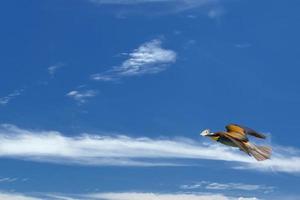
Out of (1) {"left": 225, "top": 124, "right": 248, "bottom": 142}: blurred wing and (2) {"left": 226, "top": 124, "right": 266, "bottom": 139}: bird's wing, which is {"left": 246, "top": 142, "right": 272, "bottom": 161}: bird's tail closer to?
(1) {"left": 225, "top": 124, "right": 248, "bottom": 142}: blurred wing

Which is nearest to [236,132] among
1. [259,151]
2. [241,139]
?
[241,139]

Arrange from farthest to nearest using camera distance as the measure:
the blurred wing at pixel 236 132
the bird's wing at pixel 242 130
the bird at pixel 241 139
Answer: the bird's wing at pixel 242 130, the blurred wing at pixel 236 132, the bird at pixel 241 139

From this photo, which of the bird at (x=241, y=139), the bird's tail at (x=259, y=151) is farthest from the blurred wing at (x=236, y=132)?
the bird's tail at (x=259, y=151)

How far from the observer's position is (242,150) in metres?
43.5

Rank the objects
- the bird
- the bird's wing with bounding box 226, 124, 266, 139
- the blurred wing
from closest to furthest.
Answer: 1. the bird
2. the blurred wing
3. the bird's wing with bounding box 226, 124, 266, 139

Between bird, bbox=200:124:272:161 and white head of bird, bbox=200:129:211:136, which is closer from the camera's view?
bird, bbox=200:124:272:161

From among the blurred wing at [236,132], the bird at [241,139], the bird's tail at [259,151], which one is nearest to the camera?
the bird's tail at [259,151]

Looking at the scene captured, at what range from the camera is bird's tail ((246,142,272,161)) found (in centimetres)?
4089

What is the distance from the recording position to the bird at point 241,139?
139ft

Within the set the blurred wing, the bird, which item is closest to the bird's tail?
the bird

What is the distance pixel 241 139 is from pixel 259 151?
18.5 feet

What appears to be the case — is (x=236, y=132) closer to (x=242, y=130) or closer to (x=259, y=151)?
(x=242, y=130)

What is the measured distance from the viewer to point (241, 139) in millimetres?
49219

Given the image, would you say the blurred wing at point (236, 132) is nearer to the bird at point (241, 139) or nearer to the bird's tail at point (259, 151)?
the bird at point (241, 139)
